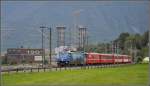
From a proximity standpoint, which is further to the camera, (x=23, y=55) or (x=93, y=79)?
(x=93, y=79)

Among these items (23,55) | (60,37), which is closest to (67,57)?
(60,37)

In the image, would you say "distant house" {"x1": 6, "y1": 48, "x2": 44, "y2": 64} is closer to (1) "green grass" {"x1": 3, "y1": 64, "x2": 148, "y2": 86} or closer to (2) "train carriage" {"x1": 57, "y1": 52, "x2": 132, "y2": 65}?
(1) "green grass" {"x1": 3, "y1": 64, "x2": 148, "y2": 86}

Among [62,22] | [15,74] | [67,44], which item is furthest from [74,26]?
[15,74]

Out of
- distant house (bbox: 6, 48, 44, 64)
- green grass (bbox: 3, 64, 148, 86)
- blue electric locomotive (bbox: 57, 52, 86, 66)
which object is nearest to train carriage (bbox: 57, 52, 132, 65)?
blue electric locomotive (bbox: 57, 52, 86, 66)

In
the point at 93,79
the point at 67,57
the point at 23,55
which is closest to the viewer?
the point at 23,55

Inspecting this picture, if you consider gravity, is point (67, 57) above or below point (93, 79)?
above

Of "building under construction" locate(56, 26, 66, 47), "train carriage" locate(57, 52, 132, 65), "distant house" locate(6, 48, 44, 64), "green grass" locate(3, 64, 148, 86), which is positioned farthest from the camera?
"train carriage" locate(57, 52, 132, 65)

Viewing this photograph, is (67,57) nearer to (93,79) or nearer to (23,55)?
(93,79)

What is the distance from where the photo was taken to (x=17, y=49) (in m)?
6.14

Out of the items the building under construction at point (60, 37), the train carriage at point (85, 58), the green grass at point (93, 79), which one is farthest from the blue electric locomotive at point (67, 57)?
the green grass at point (93, 79)

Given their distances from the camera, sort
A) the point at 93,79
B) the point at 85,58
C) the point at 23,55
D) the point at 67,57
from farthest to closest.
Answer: the point at 85,58
the point at 67,57
the point at 93,79
the point at 23,55

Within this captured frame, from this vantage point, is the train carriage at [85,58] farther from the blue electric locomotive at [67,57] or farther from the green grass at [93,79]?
the green grass at [93,79]

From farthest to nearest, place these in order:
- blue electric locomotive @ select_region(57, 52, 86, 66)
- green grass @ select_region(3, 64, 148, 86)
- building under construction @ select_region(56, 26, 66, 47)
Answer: blue electric locomotive @ select_region(57, 52, 86, 66)
building under construction @ select_region(56, 26, 66, 47)
green grass @ select_region(3, 64, 148, 86)

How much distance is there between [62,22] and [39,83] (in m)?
1.34
